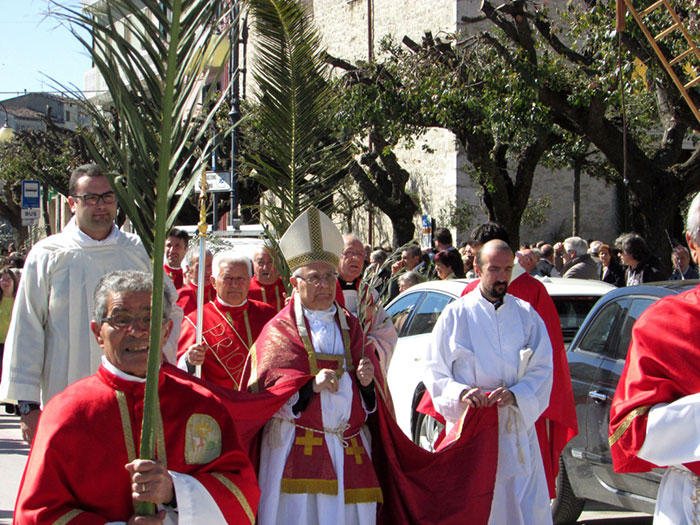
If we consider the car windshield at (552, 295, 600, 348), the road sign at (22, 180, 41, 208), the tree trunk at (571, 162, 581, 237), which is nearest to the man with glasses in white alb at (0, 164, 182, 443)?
the car windshield at (552, 295, 600, 348)

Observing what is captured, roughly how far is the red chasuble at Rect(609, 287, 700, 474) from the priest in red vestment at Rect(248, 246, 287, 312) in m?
4.47

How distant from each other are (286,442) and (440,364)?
1.20 metres

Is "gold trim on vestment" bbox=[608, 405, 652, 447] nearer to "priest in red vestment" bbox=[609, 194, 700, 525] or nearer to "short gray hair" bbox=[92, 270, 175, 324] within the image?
"priest in red vestment" bbox=[609, 194, 700, 525]

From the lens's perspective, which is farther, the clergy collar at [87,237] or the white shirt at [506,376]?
the white shirt at [506,376]

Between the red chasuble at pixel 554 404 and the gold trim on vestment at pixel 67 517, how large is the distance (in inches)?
143

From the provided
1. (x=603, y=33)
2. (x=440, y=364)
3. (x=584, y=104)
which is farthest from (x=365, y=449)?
(x=584, y=104)

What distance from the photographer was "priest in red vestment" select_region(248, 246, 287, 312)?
24.7 feet

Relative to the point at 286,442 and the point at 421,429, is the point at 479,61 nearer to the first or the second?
the point at 421,429

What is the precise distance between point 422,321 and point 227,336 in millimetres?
2795

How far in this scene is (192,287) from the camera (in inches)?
279

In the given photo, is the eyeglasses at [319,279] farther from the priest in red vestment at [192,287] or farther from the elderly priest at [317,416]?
the priest in red vestment at [192,287]

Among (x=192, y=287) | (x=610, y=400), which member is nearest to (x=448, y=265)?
(x=192, y=287)

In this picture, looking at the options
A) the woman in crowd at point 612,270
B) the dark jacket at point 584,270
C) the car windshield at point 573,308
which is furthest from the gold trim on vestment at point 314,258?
the woman in crowd at point 612,270

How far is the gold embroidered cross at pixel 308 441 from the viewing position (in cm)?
471
